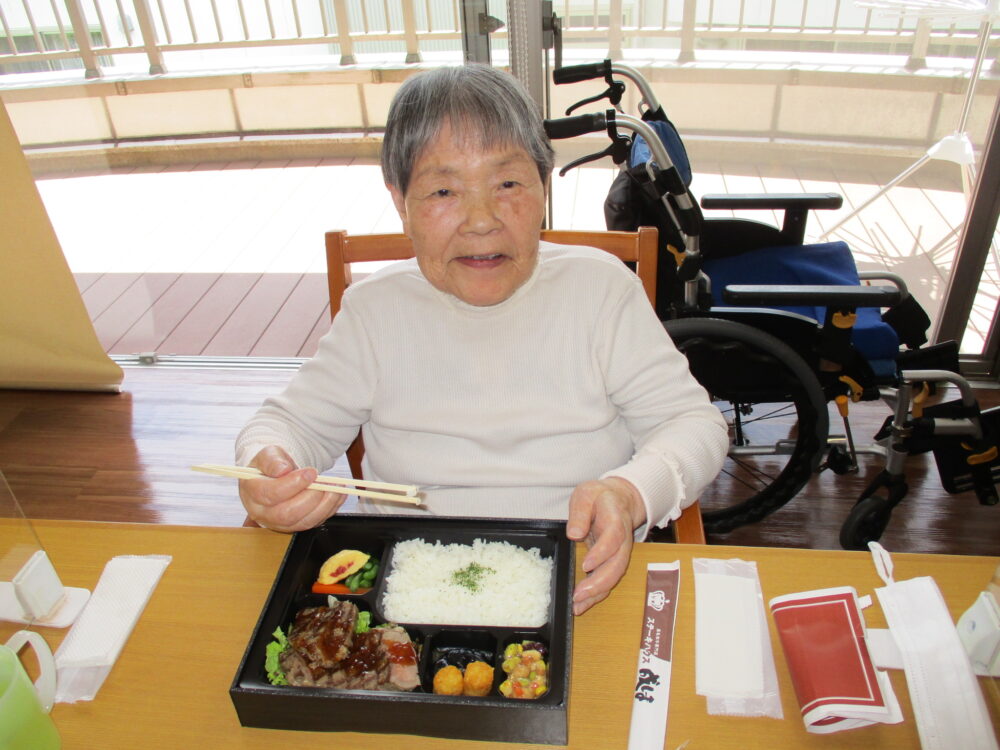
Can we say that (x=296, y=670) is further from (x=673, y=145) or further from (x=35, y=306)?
(x=35, y=306)

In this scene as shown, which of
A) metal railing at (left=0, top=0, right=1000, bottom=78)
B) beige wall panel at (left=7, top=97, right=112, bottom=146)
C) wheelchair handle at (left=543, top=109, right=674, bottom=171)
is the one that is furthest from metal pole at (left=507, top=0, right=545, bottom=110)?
beige wall panel at (left=7, top=97, right=112, bottom=146)

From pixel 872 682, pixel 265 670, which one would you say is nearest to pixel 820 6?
pixel 872 682

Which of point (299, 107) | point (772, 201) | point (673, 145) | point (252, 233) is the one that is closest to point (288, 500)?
point (673, 145)

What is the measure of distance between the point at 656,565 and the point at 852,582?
24 cm

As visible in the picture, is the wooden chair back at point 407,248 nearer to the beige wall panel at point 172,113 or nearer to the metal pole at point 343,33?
the metal pole at point 343,33

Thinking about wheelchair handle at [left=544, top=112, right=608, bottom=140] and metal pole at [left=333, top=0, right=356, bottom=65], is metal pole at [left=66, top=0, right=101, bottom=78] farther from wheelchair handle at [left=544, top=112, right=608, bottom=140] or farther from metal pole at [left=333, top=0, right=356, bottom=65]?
wheelchair handle at [left=544, top=112, right=608, bottom=140]

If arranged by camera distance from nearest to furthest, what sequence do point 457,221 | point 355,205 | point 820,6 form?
point 457,221 → point 820,6 → point 355,205

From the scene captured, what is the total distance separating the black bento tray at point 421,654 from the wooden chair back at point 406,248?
50 cm

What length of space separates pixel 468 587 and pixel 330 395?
480 mm

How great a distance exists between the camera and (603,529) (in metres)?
0.91

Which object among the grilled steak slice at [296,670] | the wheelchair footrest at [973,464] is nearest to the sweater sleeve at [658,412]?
the grilled steak slice at [296,670]

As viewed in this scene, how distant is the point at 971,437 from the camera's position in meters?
1.82

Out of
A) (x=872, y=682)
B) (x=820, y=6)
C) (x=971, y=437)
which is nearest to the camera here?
(x=872, y=682)

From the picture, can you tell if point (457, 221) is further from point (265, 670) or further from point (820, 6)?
point (820, 6)
